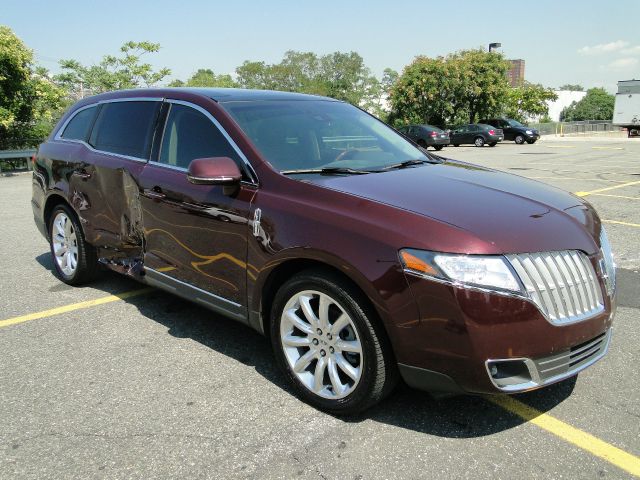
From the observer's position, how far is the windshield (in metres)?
3.52

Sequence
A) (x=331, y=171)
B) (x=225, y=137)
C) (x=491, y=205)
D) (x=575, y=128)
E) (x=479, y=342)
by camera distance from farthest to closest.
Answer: (x=575, y=128) < (x=225, y=137) < (x=331, y=171) < (x=491, y=205) < (x=479, y=342)

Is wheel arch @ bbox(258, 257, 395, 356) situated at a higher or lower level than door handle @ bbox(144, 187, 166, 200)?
lower

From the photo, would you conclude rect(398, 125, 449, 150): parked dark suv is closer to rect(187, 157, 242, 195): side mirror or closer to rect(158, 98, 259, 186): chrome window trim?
rect(158, 98, 259, 186): chrome window trim

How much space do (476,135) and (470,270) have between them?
32.0m

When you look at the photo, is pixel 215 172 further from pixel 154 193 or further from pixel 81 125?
pixel 81 125

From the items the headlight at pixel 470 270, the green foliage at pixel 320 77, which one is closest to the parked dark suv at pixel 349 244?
the headlight at pixel 470 270

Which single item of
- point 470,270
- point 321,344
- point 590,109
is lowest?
point 590,109

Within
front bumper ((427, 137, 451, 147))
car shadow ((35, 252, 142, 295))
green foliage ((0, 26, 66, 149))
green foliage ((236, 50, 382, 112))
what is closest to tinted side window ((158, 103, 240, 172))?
car shadow ((35, 252, 142, 295))

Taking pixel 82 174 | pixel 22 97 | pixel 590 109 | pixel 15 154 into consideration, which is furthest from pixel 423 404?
pixel 590 109

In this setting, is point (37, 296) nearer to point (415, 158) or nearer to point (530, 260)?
point (415, 158)

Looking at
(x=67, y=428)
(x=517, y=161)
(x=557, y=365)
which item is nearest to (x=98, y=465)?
(x=67, y=428)

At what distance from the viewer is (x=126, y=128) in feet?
14.7

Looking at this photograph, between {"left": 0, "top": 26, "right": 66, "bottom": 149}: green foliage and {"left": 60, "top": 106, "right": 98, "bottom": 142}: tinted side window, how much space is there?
14391mm

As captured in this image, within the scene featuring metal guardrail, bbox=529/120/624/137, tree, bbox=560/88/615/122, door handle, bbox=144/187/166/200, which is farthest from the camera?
tree, bbox=560/88/615/122
